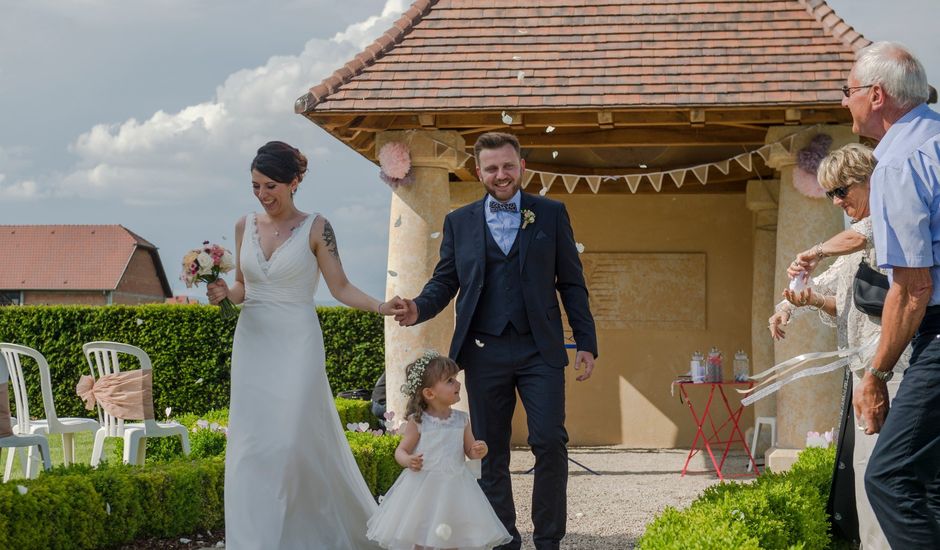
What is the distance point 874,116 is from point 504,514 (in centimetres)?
266

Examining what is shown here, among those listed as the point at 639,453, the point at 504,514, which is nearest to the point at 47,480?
the point at 504,514

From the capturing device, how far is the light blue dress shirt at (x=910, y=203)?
345 centimetres

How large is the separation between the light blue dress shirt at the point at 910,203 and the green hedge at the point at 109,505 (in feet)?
14.9

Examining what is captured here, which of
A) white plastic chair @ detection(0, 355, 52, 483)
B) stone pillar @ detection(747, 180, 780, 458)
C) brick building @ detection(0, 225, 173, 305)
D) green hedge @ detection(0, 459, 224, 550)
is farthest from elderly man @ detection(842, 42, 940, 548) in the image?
brick building @ detection(0, 225, 173, 305)

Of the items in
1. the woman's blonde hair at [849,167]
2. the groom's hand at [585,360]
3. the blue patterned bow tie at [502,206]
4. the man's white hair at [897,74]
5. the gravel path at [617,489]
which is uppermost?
the man's white hair at [897,74]

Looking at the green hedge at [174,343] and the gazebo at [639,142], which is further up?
the gazebo at [639,142]

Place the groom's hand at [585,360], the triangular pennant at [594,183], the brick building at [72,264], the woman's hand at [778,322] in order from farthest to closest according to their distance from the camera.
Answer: the brick building at [72,264], the triangular pennant at [594,183], the groom's hand at [585,360], the woman's hand at [778,322]

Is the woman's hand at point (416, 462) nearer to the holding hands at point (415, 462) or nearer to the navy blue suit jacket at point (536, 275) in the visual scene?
the holding hands at point (415, 462)

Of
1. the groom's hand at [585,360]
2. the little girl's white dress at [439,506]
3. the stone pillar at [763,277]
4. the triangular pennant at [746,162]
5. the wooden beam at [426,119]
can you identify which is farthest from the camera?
the stone pillar at [763,277]

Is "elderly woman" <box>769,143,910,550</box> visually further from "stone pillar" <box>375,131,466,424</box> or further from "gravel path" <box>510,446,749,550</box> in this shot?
"stone pillar" <box>375,131,466,424</box>

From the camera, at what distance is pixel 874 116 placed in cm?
379

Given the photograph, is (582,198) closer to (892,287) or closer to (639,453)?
(639,453)

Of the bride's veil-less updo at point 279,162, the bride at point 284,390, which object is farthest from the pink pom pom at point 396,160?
the bride's veil-less updo at point 279,162

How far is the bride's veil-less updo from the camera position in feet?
18.4
